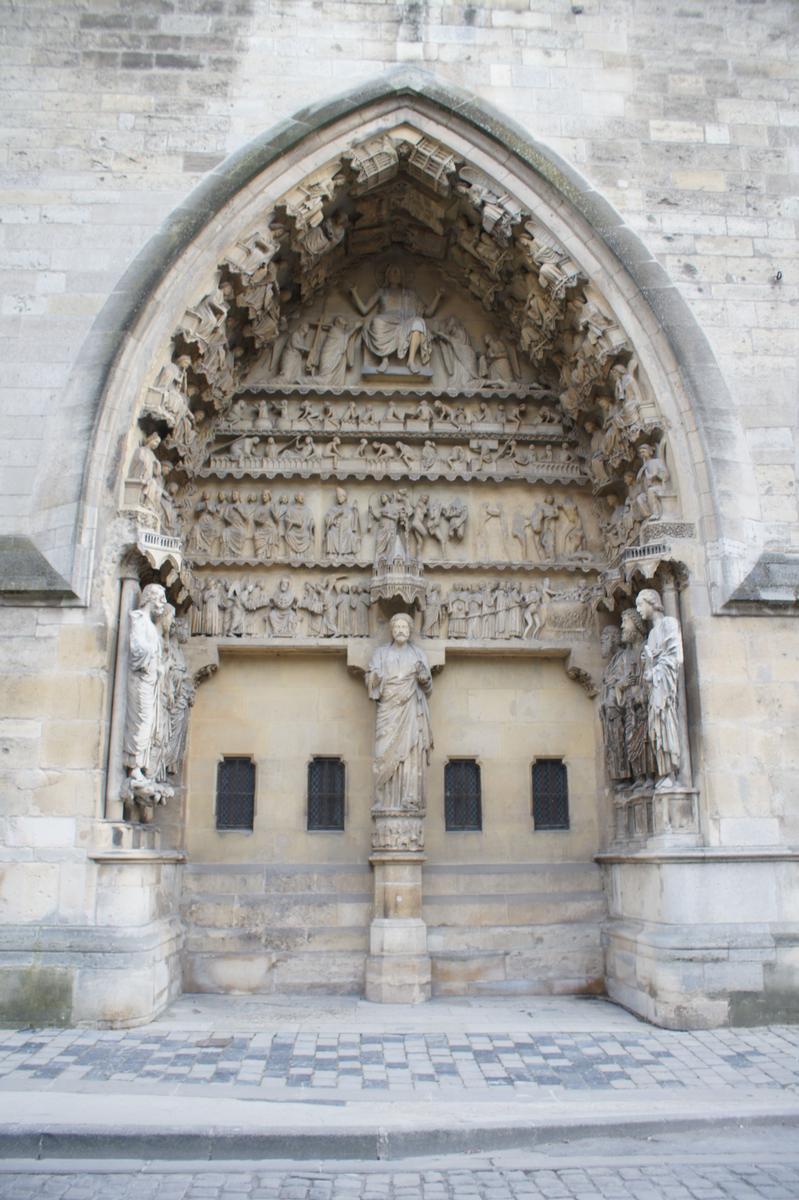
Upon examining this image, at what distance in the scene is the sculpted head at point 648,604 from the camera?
8641mm

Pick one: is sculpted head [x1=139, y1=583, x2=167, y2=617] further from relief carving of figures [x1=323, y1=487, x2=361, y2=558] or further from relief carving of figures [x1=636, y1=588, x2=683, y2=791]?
relief carving of figures [x1=636, y1=588, x2=683, y2=791]

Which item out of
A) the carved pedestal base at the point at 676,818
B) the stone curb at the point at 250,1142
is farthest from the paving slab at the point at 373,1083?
the carved pedestal base at the point at 676,818

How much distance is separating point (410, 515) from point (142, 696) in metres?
3.59

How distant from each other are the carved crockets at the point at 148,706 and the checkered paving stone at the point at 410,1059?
1836 mm

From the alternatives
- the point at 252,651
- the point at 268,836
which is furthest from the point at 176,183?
the point at 268,836

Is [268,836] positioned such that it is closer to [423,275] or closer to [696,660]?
[696,660]

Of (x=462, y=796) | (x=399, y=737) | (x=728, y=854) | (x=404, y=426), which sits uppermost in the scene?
(x=404, y=426)

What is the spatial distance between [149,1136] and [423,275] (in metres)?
9.16

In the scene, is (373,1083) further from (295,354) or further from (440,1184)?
(295,354)

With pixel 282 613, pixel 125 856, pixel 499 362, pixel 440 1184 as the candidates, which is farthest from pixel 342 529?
pixel 440 1184

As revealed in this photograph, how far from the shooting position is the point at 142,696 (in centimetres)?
805

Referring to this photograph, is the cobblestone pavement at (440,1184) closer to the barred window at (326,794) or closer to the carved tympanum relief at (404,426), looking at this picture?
the carved tympanum relief at (404,426)

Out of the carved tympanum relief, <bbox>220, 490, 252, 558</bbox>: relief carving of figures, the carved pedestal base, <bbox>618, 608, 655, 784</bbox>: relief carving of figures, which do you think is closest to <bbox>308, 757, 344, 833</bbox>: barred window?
the carved tympanum relief

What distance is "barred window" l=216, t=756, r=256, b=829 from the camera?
9742mm
